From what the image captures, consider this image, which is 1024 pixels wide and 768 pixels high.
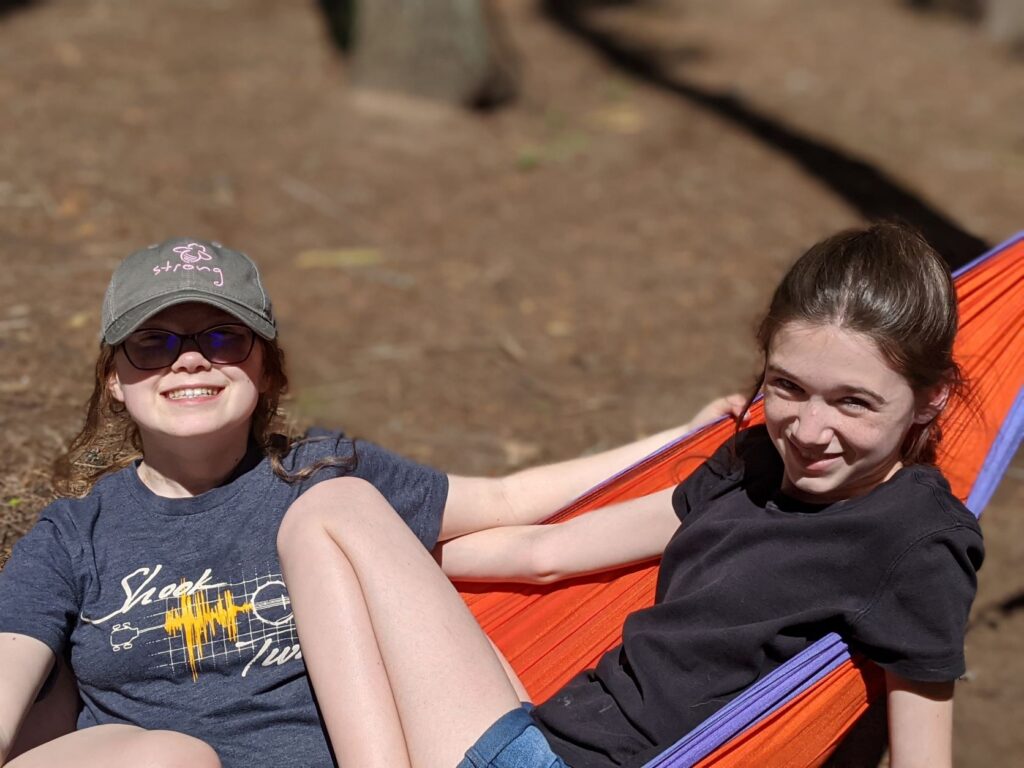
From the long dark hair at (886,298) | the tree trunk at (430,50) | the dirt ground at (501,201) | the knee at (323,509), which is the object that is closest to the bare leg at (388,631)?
the knee at (323,509)

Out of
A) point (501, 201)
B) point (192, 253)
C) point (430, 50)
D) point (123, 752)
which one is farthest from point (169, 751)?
point (430, 50)

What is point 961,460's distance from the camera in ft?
8.42

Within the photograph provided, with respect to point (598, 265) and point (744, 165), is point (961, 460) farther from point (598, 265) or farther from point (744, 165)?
point (744, 165)

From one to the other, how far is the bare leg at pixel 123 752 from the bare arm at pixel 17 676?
0.06 m

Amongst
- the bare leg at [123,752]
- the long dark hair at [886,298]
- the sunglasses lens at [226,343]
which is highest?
the long dark hair at [886,298]

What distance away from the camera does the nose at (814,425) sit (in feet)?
6.69

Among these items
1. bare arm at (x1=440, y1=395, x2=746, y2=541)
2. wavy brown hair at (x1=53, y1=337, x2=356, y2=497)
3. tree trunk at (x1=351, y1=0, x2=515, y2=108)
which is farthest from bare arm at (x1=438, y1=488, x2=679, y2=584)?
tree trunk at (x1=351, y1=0, x2=515, y2=108)

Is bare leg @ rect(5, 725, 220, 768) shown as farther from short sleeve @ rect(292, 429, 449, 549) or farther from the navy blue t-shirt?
short sleeve @ rect(292, 429, 449, 549)

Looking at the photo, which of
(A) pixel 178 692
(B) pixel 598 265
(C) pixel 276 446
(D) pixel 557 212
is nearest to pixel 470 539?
(C) pixel 276 446

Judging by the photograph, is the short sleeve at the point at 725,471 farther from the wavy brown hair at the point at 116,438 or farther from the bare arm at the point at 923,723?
the wavy brown hair at the point at 116,438

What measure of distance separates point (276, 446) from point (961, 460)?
1.41 metres

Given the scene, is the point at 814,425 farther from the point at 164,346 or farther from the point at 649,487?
the point at 164,346

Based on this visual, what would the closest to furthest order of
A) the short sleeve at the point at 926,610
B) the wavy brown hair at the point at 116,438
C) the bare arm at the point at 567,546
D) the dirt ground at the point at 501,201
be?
the short sleeve at the point at 926,610
the wavy brown hair at the point at 116,438
the bare arm at the point at 567,546
the dirt ground at the point at 501,201

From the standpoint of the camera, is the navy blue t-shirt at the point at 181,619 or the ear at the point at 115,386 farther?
the ear at the point at 115,386
